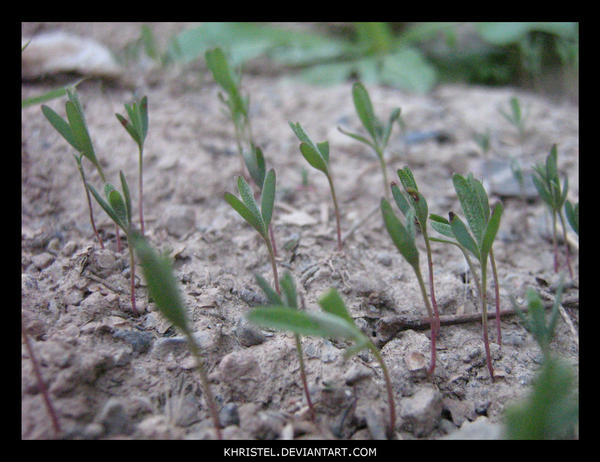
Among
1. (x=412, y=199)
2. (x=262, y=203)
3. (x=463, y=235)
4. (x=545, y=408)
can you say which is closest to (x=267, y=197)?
(x=262, y=203)

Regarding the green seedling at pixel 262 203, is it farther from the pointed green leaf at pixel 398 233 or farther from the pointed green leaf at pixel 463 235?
the pointed green leaf at pixel 463 235

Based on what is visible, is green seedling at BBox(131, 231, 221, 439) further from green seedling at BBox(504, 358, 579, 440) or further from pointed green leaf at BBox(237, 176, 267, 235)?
green seedling at BBox(504, 358, 579, 440)

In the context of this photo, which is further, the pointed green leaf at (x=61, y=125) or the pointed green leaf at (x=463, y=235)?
the pointed green leaf at (x=61, y=125)

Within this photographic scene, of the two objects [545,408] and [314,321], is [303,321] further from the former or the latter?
[545,408]

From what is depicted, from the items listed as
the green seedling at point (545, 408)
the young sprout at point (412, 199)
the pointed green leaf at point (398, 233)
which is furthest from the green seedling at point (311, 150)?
the green seedling at point (545, 408)

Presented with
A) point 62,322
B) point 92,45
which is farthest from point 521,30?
point 62,322

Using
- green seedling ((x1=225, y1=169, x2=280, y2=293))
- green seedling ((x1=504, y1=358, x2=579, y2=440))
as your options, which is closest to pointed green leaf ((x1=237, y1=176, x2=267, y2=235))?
green seedling ((x1=225, y1=169, x2=280, y2=293))
